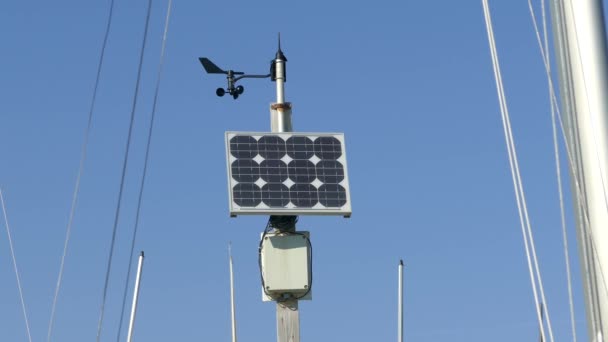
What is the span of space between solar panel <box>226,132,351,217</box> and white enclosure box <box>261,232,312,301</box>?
0.67 meters

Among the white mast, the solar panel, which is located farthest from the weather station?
the white mast

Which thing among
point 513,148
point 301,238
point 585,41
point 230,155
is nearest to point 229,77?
point 230,155

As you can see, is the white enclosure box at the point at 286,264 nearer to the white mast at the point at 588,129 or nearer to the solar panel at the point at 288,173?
the solar panel at the point at 288,173

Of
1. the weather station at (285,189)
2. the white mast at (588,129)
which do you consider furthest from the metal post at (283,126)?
the white mast at (588,129)

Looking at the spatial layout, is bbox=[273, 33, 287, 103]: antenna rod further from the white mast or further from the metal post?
the white mast

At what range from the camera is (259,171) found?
67.5 feet

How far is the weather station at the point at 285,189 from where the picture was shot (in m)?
19.2

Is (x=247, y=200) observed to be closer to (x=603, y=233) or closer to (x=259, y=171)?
(x=259, y=171)

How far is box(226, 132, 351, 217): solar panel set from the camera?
20.1 metres

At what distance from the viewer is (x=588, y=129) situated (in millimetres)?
12453

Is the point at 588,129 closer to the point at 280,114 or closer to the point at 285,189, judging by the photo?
the point at 285,189

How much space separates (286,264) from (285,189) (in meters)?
1.44

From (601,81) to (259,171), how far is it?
8.61 m

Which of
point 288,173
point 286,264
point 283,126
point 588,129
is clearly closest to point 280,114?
point 283,126
